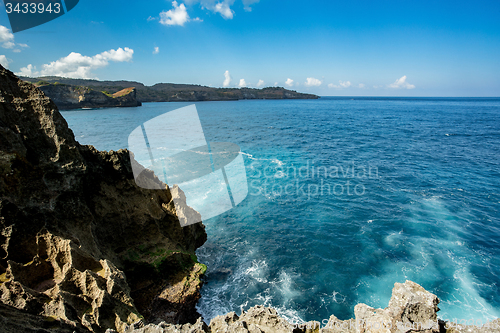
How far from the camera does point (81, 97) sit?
112 m

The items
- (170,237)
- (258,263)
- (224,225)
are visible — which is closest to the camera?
(170,237)

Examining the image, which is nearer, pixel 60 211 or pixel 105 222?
pixel 60 211

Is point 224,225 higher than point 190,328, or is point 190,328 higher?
point 190,328

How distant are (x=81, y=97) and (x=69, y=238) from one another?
130223 millimetres

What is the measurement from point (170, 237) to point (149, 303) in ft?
12.0

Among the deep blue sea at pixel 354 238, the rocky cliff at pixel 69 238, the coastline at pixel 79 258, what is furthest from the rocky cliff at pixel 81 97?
the coastline at pixel 79 258

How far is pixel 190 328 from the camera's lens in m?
6.41

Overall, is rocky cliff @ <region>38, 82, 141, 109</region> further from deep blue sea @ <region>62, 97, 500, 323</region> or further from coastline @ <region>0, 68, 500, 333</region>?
coastline @ <region>0, 68, 500, 333</region>

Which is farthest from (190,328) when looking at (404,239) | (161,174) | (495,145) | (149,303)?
(495,145)

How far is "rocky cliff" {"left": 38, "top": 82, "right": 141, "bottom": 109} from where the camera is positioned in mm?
100562

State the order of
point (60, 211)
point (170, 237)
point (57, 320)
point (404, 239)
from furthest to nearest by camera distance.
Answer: point (404, 239), point (170, 237), point (60, 211), point (57, 320)

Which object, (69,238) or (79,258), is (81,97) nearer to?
(69,238)

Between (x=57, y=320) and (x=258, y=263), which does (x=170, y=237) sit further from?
(x=57, y=320)

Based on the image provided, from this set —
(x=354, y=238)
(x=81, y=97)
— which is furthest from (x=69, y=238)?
(x=81, y=97)
